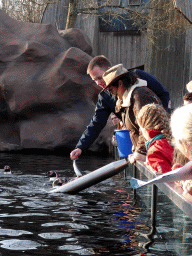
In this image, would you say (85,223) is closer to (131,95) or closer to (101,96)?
(131,95)

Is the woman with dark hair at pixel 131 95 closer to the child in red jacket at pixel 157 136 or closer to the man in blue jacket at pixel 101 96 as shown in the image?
the child in red jacket at pixel 157 136

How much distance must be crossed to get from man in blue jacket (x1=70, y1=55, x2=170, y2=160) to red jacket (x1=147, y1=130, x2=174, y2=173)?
1700 mm

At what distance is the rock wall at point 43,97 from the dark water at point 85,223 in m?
7.13

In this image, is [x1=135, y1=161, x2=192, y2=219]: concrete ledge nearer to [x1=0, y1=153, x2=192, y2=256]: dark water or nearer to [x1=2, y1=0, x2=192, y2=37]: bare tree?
[x1=0, y1=153, x2=192, y2=256]: dark water

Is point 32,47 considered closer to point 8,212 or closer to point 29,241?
point 8,212

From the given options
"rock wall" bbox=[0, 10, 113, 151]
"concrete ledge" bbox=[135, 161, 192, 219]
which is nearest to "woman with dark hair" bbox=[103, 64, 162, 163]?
"concrete ledge" bbox=[135, 161, 192, 219]

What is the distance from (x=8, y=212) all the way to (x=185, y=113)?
3062mm

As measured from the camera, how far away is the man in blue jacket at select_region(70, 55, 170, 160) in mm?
6488

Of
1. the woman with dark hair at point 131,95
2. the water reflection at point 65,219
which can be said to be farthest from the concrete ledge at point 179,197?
the woman with dark hair at point 131,95

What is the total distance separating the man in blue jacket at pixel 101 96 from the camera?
6.49 meters

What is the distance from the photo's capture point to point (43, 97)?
15.4 metres

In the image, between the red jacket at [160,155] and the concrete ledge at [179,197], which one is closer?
the concrete ledge at [179,197]

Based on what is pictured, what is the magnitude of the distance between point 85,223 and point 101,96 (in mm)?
2532

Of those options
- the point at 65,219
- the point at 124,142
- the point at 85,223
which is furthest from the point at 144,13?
the point at 85,223
